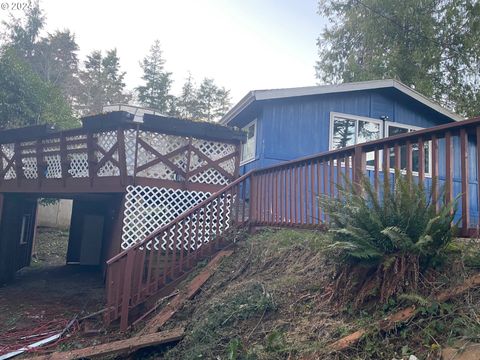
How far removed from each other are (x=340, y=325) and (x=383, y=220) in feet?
2.78

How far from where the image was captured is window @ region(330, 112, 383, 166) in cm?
941

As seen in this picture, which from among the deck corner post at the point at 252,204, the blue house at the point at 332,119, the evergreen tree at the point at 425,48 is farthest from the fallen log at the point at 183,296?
the evergreen tree at the point at 425,48

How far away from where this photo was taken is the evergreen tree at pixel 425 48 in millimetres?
15508

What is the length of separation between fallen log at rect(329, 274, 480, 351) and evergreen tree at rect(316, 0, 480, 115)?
1515 cm

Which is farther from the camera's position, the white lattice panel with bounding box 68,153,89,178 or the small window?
the small window

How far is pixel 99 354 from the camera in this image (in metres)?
4.01

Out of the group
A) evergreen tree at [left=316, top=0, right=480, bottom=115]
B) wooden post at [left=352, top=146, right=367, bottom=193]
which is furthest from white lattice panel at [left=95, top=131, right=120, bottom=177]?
evergreen tree at [left=316, top=0, right=480, bottom=115]

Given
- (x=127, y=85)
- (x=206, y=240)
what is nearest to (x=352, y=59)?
(x=206, y=240)

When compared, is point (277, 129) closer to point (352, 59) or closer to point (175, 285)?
point (175, 285)

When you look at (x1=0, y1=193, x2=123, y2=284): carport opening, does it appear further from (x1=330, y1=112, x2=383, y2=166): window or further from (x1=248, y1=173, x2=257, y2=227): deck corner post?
(x1=330, y1=112, x2=383, y2=166): window

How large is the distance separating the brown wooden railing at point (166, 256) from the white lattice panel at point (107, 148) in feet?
6.32

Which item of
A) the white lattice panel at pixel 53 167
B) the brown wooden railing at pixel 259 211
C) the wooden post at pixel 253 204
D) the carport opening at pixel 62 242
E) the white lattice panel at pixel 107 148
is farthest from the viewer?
the carport opening at pixel 62 242

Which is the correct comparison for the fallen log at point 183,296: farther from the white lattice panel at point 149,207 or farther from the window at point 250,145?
the window at point 250,145

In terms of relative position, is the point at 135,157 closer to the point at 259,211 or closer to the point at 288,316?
the point at 259,211
